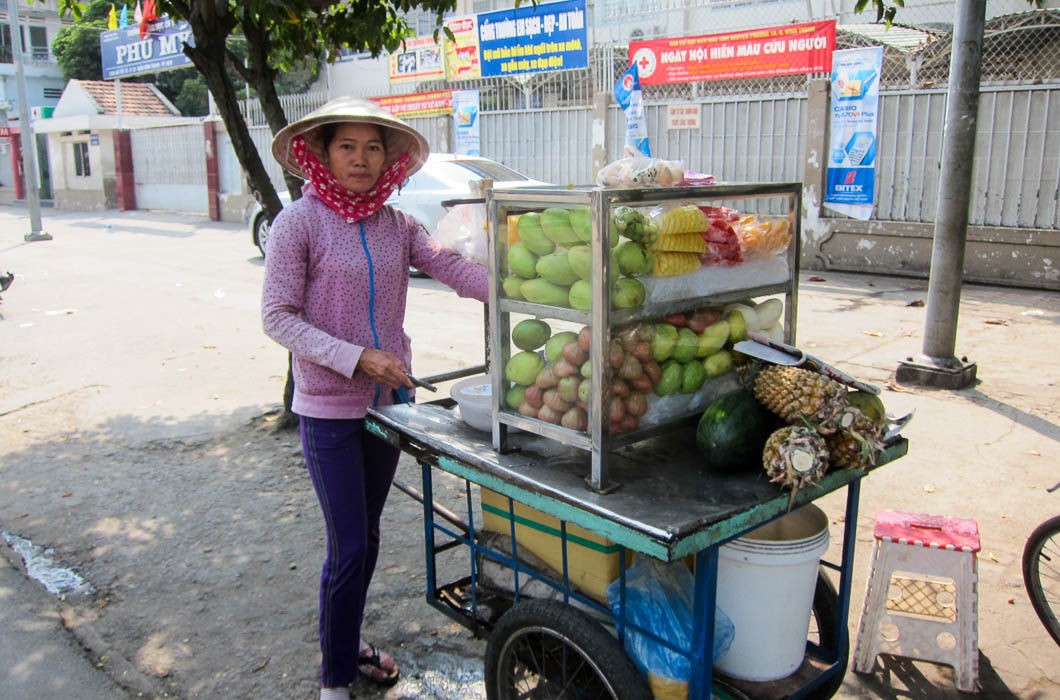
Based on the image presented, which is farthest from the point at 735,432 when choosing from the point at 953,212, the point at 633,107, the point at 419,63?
the point at 419,63

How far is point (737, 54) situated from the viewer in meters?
11.1

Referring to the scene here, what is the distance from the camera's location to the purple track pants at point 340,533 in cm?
248

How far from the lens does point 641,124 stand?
37.7ft

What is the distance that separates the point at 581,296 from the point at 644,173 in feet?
1.32

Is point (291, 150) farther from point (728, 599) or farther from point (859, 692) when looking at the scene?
point (859, 692)

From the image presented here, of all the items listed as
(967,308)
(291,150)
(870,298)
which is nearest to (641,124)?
(870,298)

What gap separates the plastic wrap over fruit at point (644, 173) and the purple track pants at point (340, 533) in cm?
102

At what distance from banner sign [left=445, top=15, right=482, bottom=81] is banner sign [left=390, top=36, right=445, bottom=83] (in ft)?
0.61

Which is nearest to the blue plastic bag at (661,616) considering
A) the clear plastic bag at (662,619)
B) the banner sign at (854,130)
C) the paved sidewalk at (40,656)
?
the clear plastic bag at (662,619)

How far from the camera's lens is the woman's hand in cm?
235

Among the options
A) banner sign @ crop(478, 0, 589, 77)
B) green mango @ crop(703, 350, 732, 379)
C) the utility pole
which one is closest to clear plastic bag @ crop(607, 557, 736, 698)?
green mango @ crop(703, 350, 732, 379)

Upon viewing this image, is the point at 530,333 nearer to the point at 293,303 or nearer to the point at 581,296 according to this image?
the point at 581,296

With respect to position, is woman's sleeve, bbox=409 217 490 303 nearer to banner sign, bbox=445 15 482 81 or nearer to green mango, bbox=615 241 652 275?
green mango, bbox=615 241 652 275

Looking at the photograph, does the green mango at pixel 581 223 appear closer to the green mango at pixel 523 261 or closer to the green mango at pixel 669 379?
the green mango at pixel 523 261
